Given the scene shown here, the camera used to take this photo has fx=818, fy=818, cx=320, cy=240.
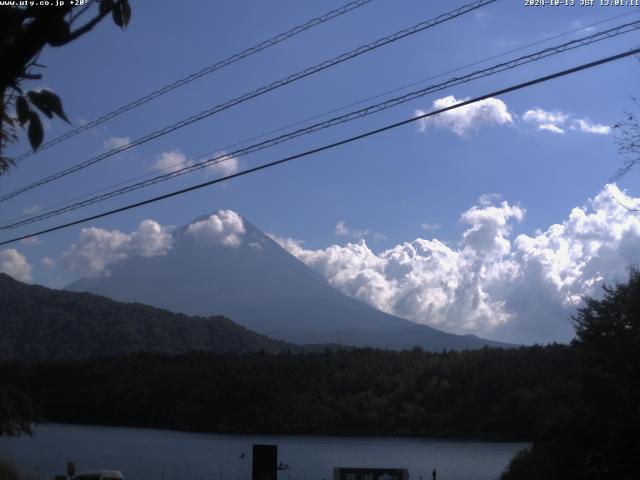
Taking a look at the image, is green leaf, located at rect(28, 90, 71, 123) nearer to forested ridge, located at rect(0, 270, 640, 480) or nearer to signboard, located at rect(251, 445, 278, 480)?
signboard, located at rect(251, 445, 278, 480)

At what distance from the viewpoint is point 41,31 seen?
3.40 metres

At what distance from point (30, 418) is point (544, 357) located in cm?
7130

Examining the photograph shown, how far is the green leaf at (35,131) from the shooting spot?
3.59 meters

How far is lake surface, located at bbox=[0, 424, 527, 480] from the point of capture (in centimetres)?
5925

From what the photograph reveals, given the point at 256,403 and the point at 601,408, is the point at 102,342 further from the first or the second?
the point at 601,408

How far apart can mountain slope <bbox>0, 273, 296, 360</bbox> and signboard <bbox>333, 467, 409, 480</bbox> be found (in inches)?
5101

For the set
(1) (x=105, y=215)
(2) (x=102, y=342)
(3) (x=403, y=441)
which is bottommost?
(3) (x=403, y=441)

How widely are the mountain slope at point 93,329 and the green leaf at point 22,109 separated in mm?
144784

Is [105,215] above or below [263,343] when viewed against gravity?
below

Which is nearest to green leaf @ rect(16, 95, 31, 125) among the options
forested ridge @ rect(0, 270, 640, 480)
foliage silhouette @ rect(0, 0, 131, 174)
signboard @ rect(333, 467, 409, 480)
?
foliage silhouette @ rect(0, 0, 131, 174)

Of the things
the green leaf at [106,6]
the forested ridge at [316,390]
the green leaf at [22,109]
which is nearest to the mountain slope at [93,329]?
the forested ridge at [316,390]

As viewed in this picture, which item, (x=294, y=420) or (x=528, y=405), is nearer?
(x=528, y=405)

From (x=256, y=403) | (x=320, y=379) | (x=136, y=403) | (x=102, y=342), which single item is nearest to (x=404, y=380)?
(x=320, y=379)

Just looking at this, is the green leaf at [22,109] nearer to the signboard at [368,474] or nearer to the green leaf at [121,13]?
the green leaf at [121,13]
